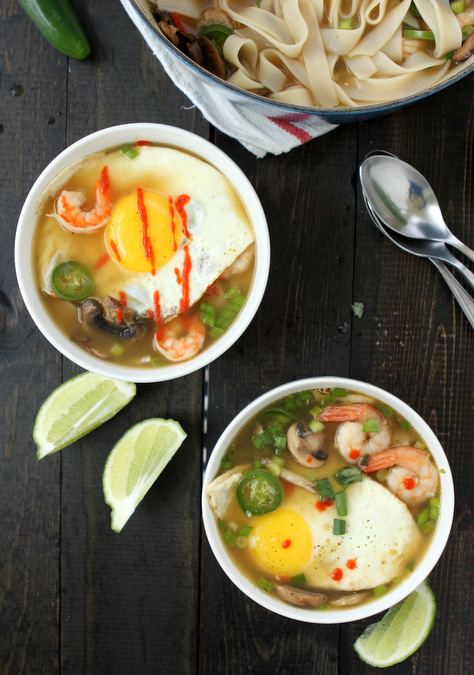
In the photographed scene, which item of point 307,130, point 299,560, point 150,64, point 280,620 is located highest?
point 150,64

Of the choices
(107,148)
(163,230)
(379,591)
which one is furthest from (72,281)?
(379,591)

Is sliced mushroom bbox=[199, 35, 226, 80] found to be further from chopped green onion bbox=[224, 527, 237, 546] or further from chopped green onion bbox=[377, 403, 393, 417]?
chopped green onion bbox=[224, 527, 237, 546]

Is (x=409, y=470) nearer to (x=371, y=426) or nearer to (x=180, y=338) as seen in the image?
(x=371, y=426)

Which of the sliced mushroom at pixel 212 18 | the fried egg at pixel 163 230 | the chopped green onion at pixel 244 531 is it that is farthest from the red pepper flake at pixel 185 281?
the chopped green onion at pixel 244 531

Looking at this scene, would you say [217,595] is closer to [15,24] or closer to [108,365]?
[108,365]

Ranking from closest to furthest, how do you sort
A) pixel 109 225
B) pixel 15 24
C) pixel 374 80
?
pixel 374 80, pixel 109 225, pixel 15 24

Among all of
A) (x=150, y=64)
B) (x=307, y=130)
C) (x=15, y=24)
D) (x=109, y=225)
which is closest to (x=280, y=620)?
(x=109, y=225)
